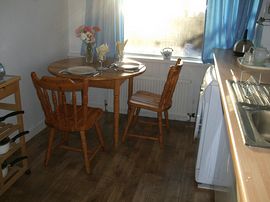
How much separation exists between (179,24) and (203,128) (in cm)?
159

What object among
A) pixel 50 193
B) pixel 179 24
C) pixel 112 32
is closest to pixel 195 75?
pixel 179 24

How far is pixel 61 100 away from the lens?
235 cm

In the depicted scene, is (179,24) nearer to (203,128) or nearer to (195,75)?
(195,75)

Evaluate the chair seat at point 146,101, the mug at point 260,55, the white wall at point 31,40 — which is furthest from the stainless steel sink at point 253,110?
the white wall at point 31,40

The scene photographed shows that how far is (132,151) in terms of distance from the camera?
9.38 feet

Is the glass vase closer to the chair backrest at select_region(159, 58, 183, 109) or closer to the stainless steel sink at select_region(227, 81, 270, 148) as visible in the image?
the chair backrest at select_region(159, 58, 183, 109)

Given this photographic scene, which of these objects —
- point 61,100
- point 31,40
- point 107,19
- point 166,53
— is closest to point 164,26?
point 166,53

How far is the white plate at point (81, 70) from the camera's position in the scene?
106 inches

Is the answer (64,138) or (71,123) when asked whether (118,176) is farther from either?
(64,138)

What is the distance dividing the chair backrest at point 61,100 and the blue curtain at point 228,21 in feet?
5.09

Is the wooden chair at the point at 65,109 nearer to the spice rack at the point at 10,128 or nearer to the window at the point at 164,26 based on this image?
the spice rack at the point at 10,128

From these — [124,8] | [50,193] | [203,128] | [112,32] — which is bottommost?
[50,193]

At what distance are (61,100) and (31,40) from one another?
0.87 m

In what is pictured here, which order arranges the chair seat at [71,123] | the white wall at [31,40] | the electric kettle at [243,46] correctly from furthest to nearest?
the electric kettle at [243,46] < the white wall at [31,40] < the chair seat at [71,123]
